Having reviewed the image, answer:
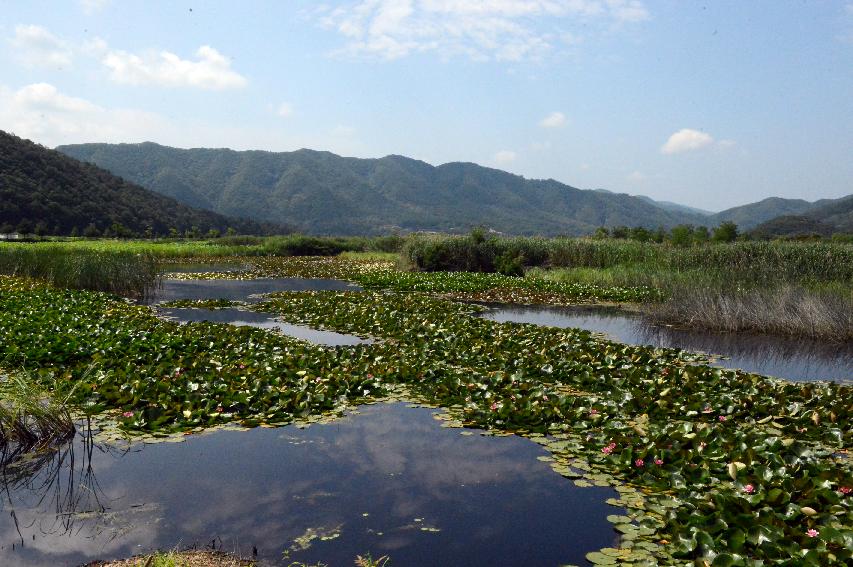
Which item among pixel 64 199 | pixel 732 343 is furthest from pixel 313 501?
pixel 64 199

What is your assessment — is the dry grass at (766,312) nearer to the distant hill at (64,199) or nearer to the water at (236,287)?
the water at (236,287)

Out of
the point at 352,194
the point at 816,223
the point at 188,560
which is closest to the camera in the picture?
the point at 188,560

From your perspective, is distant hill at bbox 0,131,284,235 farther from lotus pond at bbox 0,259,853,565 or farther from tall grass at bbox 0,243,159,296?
lotus pond at bbox 0,259,853,565

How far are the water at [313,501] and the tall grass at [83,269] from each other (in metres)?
15.3

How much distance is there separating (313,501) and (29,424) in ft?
11.8

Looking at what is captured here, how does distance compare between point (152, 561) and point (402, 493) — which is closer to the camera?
point (152, 561)

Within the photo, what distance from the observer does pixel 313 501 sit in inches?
208

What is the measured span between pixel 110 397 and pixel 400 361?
4432 mm

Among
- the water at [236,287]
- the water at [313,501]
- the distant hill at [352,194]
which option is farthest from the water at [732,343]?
the distant hill at [352,194]

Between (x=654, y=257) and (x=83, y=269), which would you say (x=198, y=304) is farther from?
(x=654, y=257)

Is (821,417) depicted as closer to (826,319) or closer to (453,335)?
(453,335)

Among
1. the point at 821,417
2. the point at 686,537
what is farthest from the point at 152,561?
the point at 821,417

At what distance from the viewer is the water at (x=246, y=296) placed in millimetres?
13665

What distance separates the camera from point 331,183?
15938 cm
